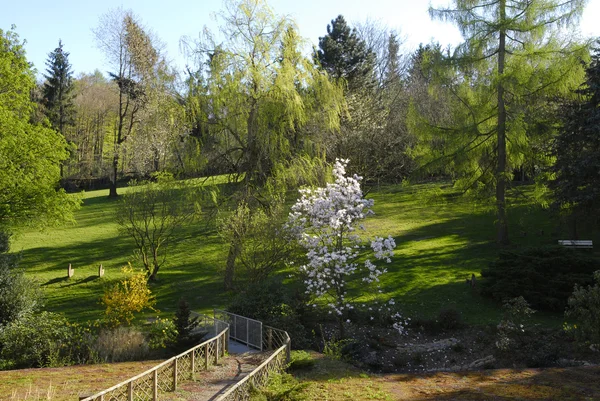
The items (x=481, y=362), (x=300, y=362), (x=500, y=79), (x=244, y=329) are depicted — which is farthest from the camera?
(x=500, y=79)

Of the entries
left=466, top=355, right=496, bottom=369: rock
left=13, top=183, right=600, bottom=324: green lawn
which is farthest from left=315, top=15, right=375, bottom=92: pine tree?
left=466, top=355, right=496, bottom=369: rock

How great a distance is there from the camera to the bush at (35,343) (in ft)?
59.3

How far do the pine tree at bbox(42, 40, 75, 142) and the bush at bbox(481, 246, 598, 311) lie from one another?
160ft

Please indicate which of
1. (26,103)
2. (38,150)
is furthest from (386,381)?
(26,103)

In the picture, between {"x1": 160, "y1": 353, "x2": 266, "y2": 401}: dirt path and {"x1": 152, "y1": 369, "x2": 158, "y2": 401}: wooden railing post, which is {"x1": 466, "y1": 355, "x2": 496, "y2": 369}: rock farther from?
{"x1": 152, "y1": 369, "x2": 158, "y2": 401}: wooden railing post

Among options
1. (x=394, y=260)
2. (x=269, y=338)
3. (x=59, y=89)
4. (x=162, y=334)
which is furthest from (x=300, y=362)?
(x=59, y=89)

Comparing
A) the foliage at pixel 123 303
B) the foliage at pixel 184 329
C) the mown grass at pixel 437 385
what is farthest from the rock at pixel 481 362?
the foliage at pixel 123 303

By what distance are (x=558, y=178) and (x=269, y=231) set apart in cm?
1456

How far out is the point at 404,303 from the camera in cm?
2312

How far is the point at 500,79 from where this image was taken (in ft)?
90.6

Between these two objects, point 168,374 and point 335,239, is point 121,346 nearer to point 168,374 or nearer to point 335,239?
point 168,374

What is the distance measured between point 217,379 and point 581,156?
1958 centimetres

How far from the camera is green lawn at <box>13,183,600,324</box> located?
78.6 ft

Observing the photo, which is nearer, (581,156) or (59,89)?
(581,156)
